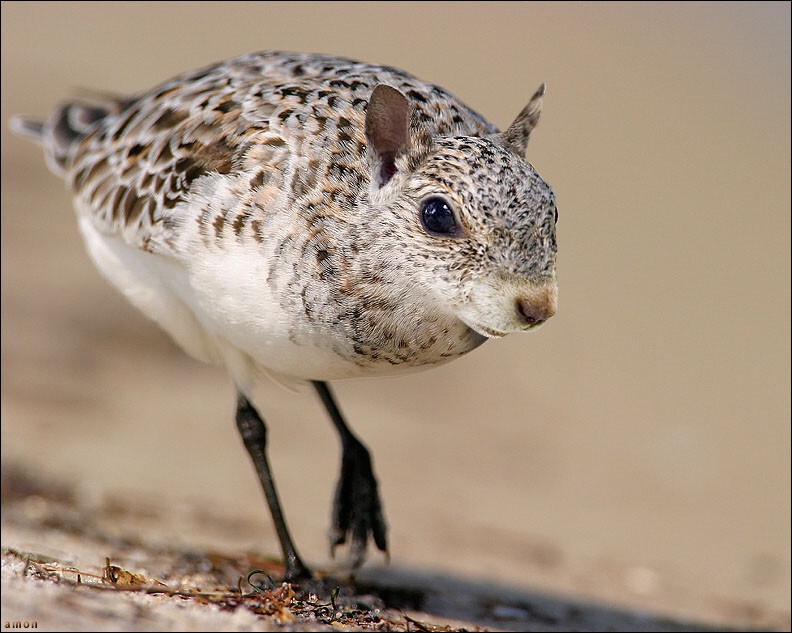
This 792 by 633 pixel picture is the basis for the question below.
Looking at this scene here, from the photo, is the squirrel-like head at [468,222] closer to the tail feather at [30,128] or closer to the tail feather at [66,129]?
the tail feather at [66,129]

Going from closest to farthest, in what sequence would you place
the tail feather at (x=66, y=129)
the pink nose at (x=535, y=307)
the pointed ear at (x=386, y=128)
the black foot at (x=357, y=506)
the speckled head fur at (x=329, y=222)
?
the pink nose at (x=535, y=307), the speckled head fur at (x=329, y=222), the pointed ear at (x=386, y=128), the black foot at (x=357, y=506), the tail feather at (x=66, y=129)

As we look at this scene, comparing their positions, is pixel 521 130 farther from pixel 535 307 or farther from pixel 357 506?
pixel 357 506

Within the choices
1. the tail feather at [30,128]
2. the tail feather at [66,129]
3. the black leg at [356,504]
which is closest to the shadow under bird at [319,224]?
the black leg at [356,504]

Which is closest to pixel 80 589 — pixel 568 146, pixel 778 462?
pixel 778 462

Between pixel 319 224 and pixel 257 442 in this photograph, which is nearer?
pixel 319 224

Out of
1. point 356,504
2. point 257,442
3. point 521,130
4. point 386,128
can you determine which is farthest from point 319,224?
point 356,504

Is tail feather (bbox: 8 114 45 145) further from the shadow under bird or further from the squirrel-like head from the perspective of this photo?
the squirrel-like head
